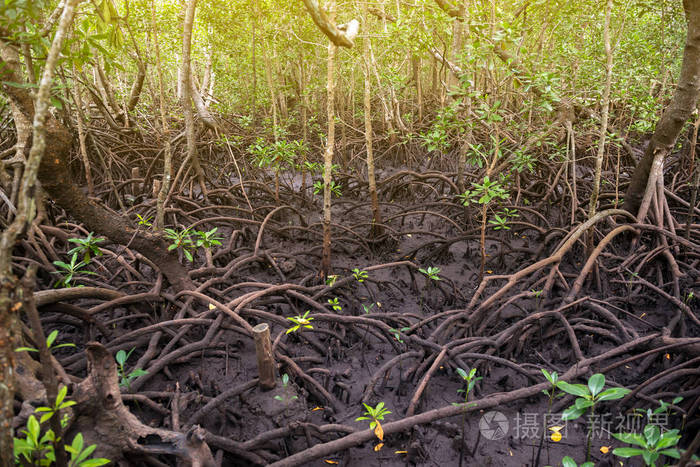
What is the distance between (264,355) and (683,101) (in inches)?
134

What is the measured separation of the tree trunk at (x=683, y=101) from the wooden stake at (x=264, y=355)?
3233 mm

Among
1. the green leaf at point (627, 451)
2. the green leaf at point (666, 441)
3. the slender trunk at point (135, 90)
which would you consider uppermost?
the slender trunk at point (135, 90)

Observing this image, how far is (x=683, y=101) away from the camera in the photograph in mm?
2912

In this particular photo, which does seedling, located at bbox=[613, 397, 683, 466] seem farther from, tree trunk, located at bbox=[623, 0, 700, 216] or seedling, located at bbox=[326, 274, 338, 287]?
tree trunk, located at bbox=[623, 0, 700, 216]

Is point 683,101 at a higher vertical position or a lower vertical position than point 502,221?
higher

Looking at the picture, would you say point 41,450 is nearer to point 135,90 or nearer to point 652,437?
point 652,437

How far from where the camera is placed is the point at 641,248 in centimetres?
307

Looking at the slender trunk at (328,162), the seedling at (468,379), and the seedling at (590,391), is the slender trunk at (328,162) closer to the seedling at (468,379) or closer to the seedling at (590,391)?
the seedling at (468,379)

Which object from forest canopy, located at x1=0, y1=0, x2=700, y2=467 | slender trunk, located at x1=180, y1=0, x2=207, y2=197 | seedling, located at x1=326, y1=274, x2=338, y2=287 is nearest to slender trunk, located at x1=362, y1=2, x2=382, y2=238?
forest canopy, located at x1=0, y1=0, x2=700, y2=467

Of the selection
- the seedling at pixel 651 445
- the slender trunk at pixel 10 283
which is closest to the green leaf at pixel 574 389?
the seedling at pixel 651 445

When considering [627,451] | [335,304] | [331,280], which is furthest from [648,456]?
[331,280]

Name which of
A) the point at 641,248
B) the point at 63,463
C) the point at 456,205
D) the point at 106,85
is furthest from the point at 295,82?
the point at 63,463

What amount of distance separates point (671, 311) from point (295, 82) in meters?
7.98

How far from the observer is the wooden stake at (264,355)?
1726 mm
